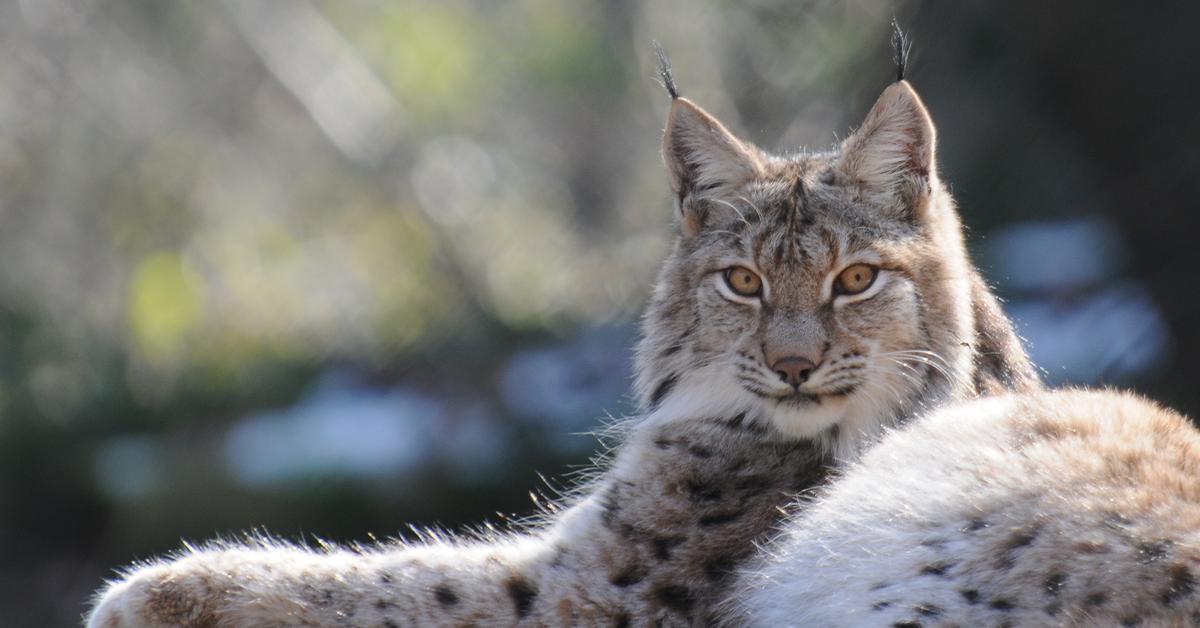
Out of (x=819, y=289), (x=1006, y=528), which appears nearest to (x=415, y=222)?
(x=819, y=289)

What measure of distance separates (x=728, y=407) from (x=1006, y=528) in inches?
50.1

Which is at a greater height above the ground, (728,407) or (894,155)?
(894,155)

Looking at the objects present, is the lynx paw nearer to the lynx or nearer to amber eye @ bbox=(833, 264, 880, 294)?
the lynx

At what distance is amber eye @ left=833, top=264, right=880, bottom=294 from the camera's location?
4.33m

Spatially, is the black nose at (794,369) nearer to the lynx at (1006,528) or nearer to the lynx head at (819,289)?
the lynx head at (819,289)

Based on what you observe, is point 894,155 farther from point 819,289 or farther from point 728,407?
point 728,407

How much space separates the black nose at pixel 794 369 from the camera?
13.6ft

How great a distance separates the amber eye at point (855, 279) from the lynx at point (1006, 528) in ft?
1.48

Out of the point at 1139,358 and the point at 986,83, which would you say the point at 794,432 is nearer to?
the point at 1139,358

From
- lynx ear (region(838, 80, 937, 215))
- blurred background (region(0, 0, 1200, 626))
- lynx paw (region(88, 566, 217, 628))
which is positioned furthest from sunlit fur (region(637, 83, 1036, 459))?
blurred background (region(0, 0, 1200, 626))

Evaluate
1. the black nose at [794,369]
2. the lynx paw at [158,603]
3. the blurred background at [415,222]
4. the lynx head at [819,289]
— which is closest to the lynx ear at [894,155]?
the lynx head at [819,289]

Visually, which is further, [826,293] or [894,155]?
[894,155]

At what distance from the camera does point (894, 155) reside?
4520 millimetres

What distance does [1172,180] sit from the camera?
23.3 feet
